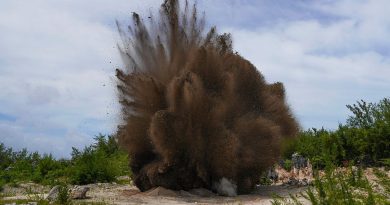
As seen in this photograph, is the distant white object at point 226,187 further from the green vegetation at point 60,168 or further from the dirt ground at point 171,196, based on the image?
the green vegetation at point 60,168

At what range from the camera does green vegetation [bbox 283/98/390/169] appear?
19.9 metres

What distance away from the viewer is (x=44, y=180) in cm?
2095

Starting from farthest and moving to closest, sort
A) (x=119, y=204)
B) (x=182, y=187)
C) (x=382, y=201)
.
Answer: (x=182, y=187)
(x=119, y=204)
(x=382, y=201)

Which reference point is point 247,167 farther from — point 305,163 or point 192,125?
point 305,163

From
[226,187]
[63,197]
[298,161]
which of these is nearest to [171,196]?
[226,187]

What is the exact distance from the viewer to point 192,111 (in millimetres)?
14648

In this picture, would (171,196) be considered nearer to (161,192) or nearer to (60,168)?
(161,192)

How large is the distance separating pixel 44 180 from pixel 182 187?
23.9 ft

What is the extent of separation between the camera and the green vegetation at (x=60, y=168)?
20152mm

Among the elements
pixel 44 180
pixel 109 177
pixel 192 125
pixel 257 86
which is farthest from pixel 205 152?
pixel 44 180

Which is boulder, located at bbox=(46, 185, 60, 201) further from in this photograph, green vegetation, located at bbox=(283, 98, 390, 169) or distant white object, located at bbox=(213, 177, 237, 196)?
green vegetation, located at bbox=(283, 98, 390, 169)

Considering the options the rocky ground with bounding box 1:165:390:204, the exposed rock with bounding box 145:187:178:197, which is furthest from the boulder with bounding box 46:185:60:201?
the exposed rock with bounding box 145:187:178:197

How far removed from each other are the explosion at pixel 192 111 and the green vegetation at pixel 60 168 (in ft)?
10.7

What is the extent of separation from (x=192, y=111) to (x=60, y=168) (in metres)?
10.8
